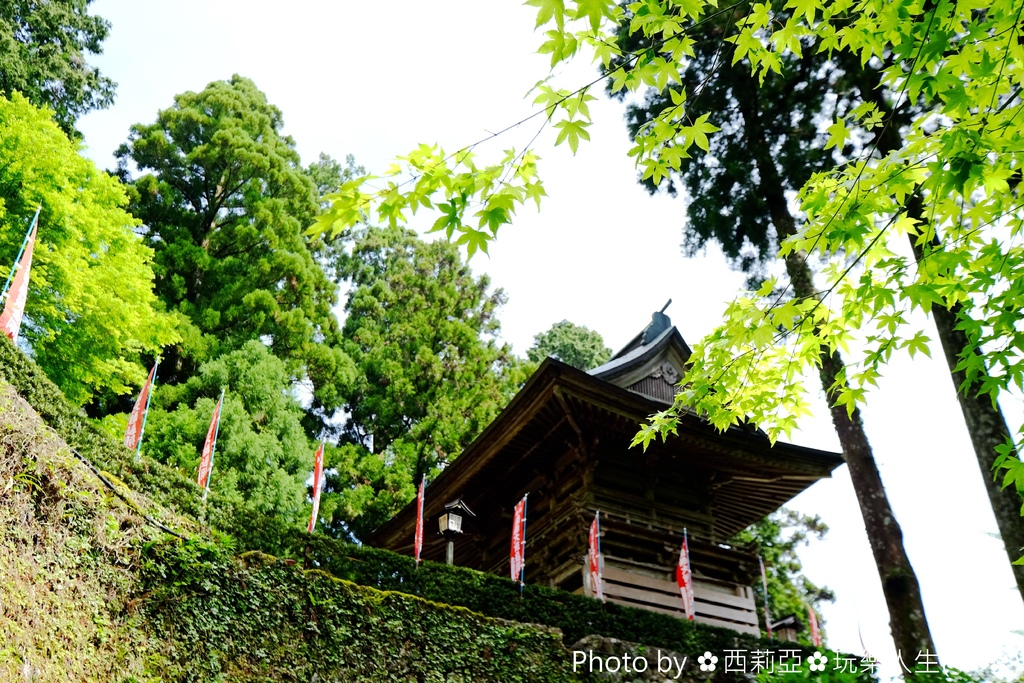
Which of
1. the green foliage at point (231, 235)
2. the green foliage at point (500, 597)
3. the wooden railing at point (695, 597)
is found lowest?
the green foliage at point (500, 597)

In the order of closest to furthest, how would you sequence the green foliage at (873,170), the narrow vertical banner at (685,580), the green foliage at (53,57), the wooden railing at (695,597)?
1. the green foliage at (873,170)
2. the narrow vertical banner at (685,580)
3. the wooden railing at (695,597)
4. the green foliage at (53,57)

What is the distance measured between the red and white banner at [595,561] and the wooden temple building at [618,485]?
0.53 ft

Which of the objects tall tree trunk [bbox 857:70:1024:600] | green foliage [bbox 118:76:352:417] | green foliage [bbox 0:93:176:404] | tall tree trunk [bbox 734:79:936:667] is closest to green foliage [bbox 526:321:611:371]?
green foliage [bbox 118:76:352:417]

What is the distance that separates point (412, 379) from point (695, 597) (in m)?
13.3

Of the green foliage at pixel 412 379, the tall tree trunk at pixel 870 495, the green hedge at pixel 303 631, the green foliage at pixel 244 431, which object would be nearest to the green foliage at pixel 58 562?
the green hedge at pixel 303 631

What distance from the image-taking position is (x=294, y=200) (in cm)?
2456

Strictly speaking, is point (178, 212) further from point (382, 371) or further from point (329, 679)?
point (329, 679)

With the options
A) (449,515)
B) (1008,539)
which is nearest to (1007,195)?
(1008,539)

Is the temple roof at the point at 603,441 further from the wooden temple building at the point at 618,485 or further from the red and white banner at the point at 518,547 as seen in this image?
the red and white banner at the point at 518,547

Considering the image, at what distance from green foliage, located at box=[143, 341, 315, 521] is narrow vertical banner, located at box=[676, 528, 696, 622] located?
9.99m

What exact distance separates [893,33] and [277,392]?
18035mm

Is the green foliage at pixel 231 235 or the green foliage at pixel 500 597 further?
the green foliage at pixel 231 235

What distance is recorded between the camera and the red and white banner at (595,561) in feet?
35.6

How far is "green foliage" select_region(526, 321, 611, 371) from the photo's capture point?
32.1 metres
